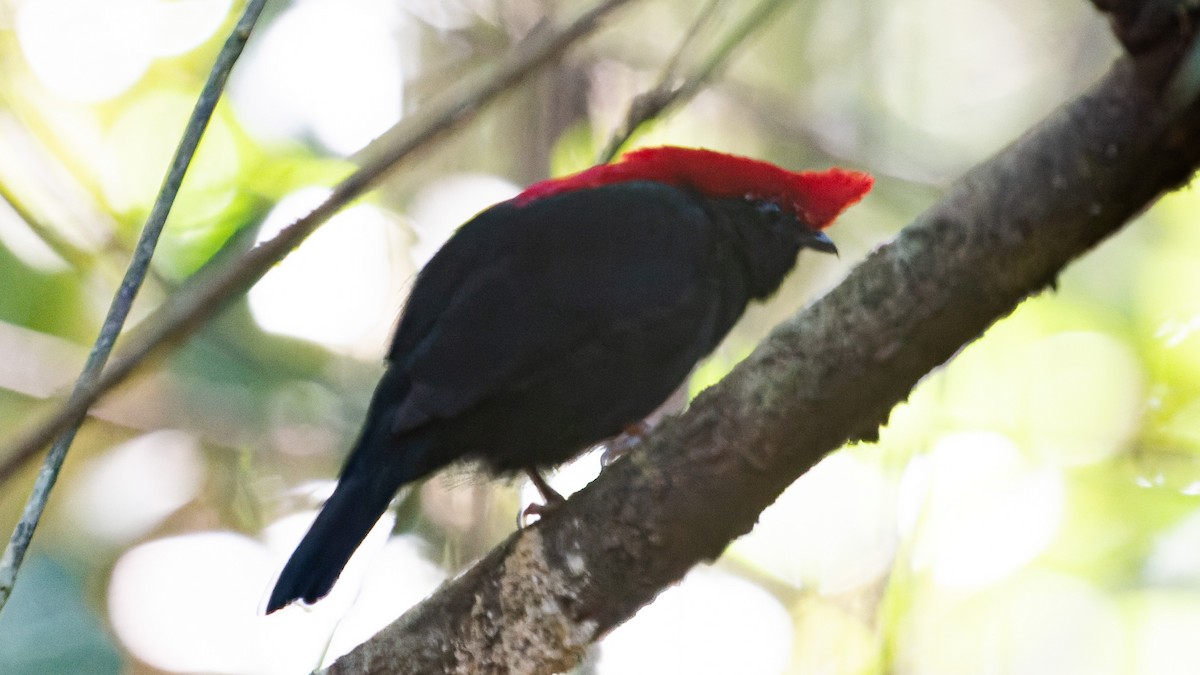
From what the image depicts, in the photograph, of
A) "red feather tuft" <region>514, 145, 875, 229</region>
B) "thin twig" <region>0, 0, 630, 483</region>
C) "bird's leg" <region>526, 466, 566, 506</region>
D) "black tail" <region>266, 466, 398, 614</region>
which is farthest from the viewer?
Result: "red feather tuft" <region>514, 145, 875, 229</region>

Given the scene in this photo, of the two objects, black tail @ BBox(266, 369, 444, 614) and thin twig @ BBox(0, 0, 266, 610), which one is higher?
thin twig @ BBox(0, 0, 266, 610)

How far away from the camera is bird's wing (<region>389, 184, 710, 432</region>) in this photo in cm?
236

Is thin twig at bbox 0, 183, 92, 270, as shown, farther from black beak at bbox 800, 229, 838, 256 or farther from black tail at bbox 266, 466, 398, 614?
black beak at bbox 800, 229, 838, 256

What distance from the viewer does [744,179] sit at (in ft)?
9.52

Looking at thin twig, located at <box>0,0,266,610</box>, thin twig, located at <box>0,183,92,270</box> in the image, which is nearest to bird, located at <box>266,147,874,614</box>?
thin twig, located at <box>0,0,266,610</box>

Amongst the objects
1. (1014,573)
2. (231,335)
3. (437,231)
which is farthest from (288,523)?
(1014,573)

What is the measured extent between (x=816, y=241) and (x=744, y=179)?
0.86 ft

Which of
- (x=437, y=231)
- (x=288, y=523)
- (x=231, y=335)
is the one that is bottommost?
(x=288, y=523)

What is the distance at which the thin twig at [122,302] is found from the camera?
1.48m

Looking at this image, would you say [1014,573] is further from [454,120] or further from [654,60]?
[454,120]

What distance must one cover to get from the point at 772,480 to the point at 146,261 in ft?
3.20

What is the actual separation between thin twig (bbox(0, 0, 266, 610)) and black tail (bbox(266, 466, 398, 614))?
64 centimetres

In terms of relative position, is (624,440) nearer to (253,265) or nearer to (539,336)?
(539,336)

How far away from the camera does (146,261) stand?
1.57 metres
